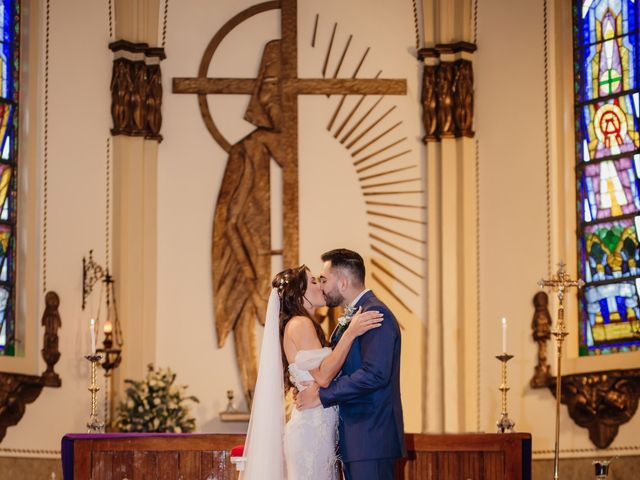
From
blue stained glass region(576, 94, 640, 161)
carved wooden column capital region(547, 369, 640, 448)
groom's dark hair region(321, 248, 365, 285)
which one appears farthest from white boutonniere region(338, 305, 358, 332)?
blue stained glass region(576, 94, 640, 161)

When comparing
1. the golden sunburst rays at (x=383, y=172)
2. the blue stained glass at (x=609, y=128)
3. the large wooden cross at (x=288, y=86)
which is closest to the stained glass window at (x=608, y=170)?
the blue stained glass at (x=609, y=128)

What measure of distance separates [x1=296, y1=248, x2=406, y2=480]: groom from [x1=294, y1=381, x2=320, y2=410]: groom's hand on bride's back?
56 mm

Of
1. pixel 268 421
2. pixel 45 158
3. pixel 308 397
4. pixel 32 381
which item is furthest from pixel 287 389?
pixel 45 158

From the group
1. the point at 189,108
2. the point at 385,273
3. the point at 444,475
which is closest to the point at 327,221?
the point at 385,273

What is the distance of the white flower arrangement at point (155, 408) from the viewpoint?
1033cm

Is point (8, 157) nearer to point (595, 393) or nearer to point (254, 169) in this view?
point (254, 169)

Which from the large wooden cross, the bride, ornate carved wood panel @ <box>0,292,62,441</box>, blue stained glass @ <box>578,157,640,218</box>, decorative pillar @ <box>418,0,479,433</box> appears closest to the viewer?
the bride

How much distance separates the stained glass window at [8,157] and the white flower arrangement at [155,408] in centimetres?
124

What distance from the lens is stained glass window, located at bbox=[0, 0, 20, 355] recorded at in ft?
36.0

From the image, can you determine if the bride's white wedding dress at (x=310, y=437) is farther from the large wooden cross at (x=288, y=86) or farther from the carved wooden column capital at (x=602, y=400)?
the large wooden cross at (x=288, y=86)

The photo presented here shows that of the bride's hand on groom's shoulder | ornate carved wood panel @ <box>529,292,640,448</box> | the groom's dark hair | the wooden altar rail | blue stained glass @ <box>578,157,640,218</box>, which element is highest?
blue stained glass @ <box>578,157,640,218</box>

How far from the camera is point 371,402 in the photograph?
7.29 m

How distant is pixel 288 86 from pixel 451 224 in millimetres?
1910

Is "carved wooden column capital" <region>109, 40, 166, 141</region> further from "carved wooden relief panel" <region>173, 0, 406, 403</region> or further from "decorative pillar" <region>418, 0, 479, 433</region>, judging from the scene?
"decorative pillar" <region>418, 0, 479, 433</region>
